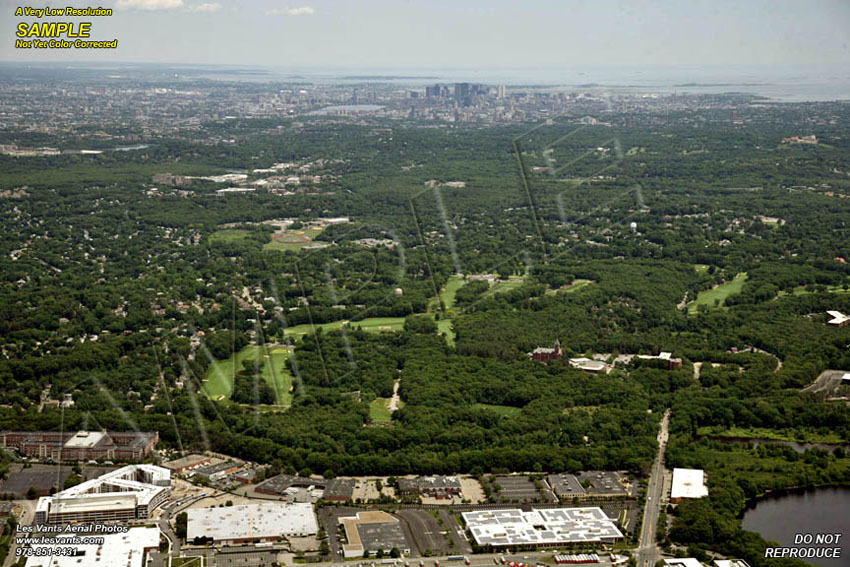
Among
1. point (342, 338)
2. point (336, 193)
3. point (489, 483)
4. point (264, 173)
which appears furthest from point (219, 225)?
point (489, 483)

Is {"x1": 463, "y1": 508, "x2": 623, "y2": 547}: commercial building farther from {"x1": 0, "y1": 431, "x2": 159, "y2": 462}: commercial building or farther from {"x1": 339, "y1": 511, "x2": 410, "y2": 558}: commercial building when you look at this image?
{"x1": 0, "y1": 431, "x2": 159, "y2": 462}: commercial building

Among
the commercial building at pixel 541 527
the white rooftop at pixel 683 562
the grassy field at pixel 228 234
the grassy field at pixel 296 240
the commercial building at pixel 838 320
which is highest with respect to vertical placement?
the commercial building at pixel 838 320

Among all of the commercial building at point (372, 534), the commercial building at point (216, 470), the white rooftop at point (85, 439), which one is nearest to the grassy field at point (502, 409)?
the commercial building at point (372, 534)

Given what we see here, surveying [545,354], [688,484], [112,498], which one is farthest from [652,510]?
[112,498]

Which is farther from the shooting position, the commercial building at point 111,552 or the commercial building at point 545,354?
the commercial building at point 545,354

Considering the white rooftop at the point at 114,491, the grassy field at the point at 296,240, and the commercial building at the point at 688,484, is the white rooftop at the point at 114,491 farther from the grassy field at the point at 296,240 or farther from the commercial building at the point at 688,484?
the grassy field at the point at 296,240

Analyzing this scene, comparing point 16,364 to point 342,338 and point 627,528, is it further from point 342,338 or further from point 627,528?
point 627,528

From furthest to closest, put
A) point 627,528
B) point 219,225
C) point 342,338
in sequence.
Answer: point 219,225 < point 342,338 < point 627,528
